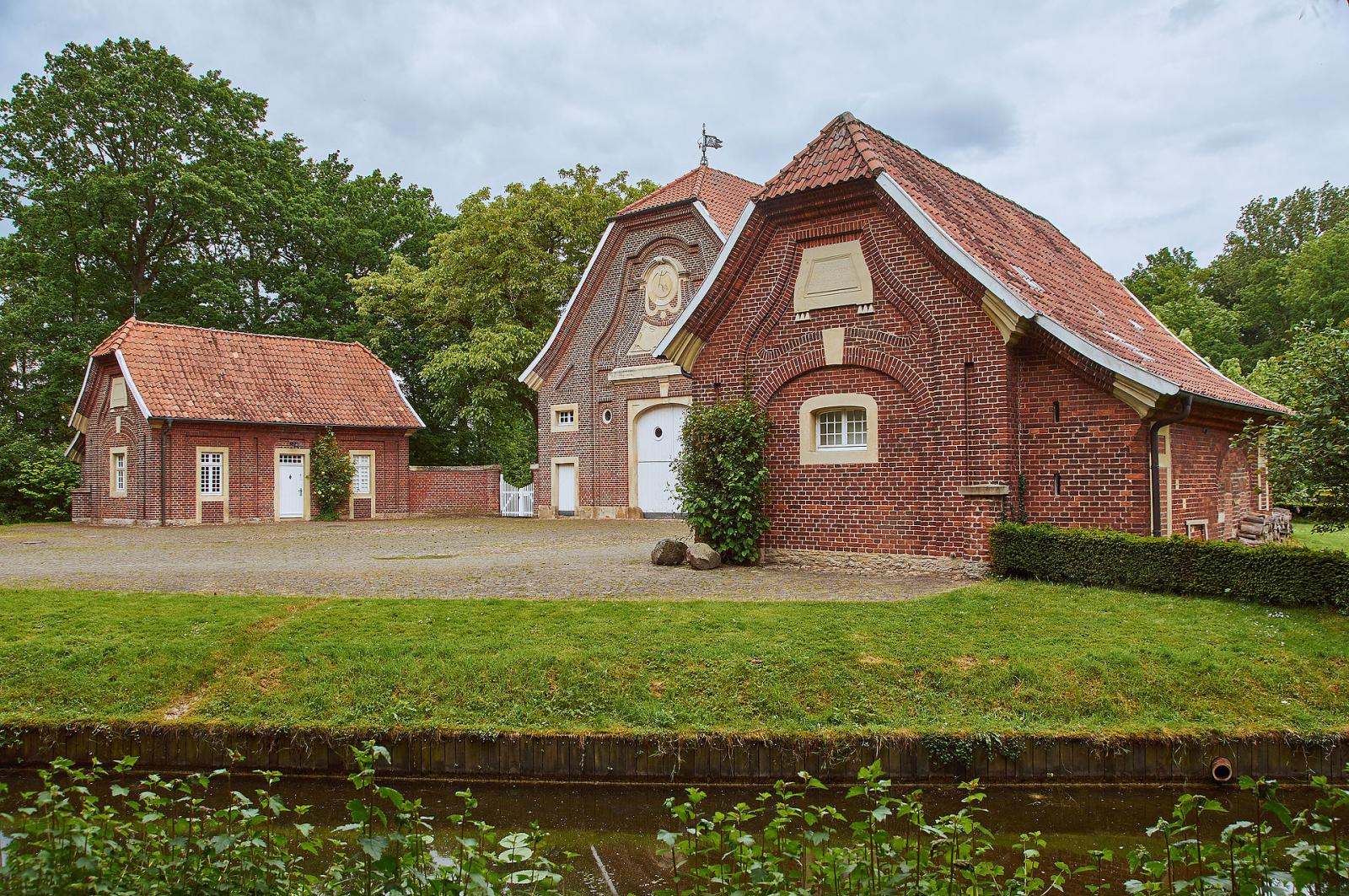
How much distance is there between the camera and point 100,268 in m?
35.8

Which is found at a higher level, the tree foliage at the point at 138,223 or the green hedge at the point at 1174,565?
the tree foliage at the point at 138,223

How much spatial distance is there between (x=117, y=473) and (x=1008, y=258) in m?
26.6

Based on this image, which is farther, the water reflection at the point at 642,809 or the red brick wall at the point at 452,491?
the red brick wall at the point at 452,491

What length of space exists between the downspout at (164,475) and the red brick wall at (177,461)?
2.8 inches

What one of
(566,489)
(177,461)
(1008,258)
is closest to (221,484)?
(177,461)

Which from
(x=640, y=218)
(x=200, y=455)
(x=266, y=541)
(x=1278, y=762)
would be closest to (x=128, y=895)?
(x=1278, y=762)

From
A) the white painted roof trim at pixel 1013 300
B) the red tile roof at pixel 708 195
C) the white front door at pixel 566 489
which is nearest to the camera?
the white painted roof trim at pixel 1013 300

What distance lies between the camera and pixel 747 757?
687cm

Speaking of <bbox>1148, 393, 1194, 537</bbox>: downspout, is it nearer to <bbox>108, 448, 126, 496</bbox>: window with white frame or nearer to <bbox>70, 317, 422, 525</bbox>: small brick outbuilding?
<bbox>70, 317, 422, 525</bbox>: small brick outbuilding

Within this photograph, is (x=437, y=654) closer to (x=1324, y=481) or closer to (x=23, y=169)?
(x=1324, y=481)

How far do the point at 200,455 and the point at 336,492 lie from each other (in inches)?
163

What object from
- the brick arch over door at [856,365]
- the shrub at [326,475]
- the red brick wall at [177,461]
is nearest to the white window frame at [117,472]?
the red brick wall at [177,461]

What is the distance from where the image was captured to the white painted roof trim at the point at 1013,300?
10961 millimetres

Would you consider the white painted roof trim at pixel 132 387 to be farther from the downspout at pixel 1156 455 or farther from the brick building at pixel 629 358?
the downspout at pixel 1156 455
